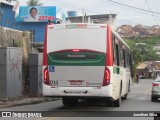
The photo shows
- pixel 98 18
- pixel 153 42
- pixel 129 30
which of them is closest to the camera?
pixel 98 18

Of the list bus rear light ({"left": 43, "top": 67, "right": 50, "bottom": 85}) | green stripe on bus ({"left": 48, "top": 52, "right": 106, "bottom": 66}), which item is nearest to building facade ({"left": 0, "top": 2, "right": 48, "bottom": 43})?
bus rear light ({"left": 43, "top": 67, "right": 50, "bottom": 85})

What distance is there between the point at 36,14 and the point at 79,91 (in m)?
40.2

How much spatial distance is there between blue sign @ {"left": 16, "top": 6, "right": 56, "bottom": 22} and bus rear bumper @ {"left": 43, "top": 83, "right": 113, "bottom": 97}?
126ft

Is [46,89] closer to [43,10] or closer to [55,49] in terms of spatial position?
[55,49]

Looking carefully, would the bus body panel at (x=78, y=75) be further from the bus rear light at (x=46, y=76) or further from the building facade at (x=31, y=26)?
the building facade at (x=31, y=26)

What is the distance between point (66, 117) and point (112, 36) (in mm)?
4025

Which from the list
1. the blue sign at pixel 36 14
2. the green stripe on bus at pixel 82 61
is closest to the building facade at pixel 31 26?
the blue sign at pixel 36 14

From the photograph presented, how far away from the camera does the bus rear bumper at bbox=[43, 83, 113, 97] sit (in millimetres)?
15734

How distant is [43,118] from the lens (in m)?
14.0

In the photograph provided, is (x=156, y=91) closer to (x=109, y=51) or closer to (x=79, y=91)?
(x=109, y=51)

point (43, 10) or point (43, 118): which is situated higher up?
point (43, 10)

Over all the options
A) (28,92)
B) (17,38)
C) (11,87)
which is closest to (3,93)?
(11,87)

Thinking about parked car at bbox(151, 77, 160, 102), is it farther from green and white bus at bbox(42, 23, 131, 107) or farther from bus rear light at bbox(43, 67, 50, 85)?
bus rear light at bbox(43, 67, 50, 85)

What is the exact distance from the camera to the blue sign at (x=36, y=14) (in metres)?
54.4
